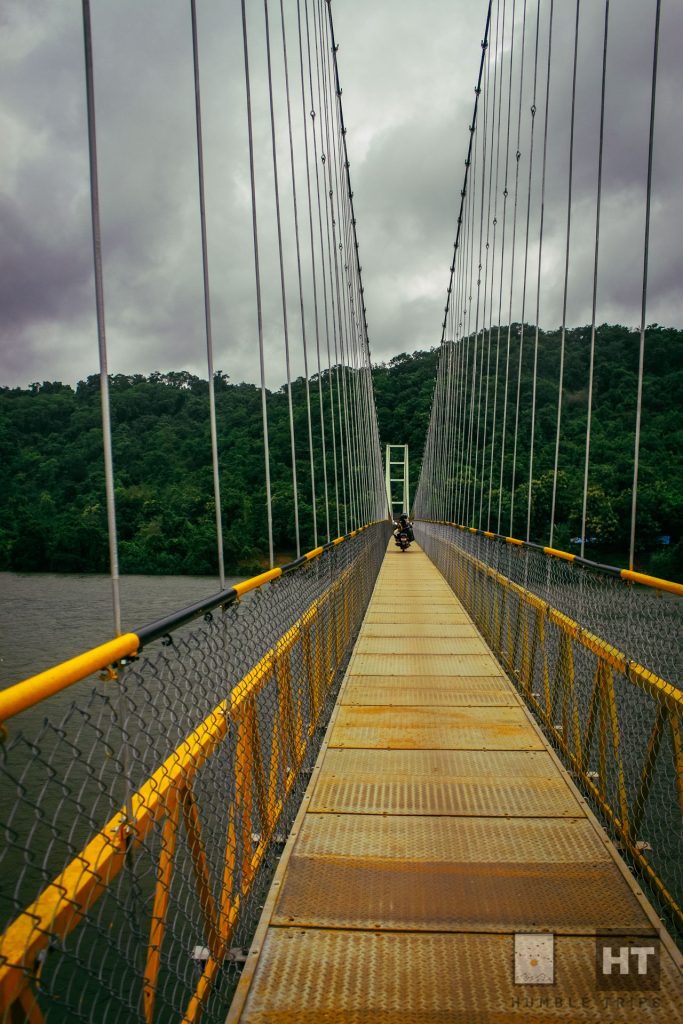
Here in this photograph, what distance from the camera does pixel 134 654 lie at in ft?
4.25

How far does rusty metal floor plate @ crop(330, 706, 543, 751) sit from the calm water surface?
13710 millimetres

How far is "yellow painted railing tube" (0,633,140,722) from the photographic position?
900mm

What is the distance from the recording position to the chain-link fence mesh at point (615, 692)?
2.14m

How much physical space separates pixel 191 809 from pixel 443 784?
4.33 ft

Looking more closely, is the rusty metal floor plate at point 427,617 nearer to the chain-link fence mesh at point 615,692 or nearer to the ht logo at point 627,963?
the chain-link fence mesh at point 615,692

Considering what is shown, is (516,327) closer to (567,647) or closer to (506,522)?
(506,522)

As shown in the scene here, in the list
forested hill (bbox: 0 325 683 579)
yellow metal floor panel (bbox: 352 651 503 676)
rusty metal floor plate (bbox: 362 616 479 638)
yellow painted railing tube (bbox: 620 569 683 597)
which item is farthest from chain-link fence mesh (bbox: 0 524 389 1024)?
forested hill (bbox: 0 325 683 579)

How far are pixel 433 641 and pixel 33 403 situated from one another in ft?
20.1

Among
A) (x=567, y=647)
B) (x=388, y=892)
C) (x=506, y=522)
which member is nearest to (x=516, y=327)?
(x=506, y=522)

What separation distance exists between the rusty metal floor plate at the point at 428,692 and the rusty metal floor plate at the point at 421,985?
196 centimetres

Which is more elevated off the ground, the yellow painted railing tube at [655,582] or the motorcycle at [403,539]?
the yellow painted railing tube at [655,582]

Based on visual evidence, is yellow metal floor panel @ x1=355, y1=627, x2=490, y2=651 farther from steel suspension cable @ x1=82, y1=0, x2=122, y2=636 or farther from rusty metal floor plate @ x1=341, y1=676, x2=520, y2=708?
steel suspension cable @ x1=82, y1=0, x2=122, y2=636

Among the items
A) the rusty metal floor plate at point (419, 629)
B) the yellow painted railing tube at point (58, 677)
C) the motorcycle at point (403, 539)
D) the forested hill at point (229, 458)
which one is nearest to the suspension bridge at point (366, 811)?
the yellow painted railing tube at point (58, 677)

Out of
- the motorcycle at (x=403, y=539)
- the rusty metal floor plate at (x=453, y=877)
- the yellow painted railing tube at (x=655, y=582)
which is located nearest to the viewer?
the rusty metal floor plate at (x=453, y=877)
